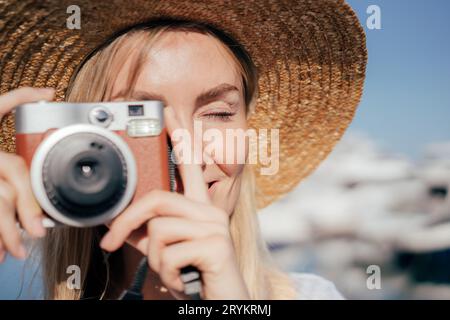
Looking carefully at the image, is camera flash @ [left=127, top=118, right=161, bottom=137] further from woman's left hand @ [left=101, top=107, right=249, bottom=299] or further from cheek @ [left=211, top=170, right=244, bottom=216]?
cheek @ [left=211, top=170, right=244, bottom=216]

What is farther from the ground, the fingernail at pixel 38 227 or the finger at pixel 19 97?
the finger at pixel 19 97

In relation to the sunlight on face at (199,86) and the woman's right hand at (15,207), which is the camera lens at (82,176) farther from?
the sunlight on face at (199,86)

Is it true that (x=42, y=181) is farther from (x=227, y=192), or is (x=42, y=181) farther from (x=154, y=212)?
(x=227, y=192)

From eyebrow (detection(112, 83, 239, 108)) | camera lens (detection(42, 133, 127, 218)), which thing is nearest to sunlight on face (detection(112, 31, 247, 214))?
eyebrow (detection(112, 83, 239, 108))

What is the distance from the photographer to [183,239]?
2.72 ft

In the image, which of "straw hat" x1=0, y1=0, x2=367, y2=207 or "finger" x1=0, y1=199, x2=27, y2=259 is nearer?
"finger" x1=0, y1=199, x2=27, y2=259

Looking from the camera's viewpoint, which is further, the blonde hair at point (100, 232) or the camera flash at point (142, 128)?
the blonde hair at point (100, 232)

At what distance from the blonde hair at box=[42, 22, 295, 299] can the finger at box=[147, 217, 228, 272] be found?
395mm

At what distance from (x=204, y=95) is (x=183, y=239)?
409 millimetres

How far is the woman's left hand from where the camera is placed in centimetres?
82

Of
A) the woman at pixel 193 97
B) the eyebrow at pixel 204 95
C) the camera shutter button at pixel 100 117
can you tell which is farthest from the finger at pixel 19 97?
the eyebrow at pixel 204 95

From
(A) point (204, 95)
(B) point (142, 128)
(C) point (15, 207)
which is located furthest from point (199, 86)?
(C) point (15, 207)

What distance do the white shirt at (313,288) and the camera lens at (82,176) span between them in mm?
897

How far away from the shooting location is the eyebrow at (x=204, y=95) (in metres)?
1.07
